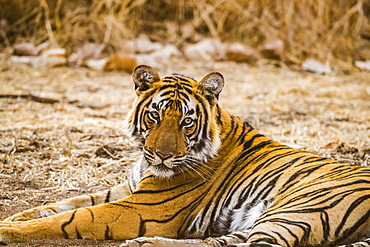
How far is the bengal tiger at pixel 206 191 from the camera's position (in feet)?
8.43

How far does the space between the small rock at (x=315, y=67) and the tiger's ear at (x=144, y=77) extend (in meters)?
6.12

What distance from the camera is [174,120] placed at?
3.02m

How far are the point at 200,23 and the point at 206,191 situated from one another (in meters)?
7.09

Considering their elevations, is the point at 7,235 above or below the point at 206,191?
below

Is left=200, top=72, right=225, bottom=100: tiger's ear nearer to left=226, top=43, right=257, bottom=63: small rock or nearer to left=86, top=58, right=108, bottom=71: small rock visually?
left=86, top=58, right=108, bottom=71: small rock

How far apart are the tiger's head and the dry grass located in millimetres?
5530

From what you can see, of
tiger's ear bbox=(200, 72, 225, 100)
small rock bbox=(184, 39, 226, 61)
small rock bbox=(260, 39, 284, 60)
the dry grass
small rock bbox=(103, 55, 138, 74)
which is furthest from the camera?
small rock bbox=(184, 39, 226, 61)

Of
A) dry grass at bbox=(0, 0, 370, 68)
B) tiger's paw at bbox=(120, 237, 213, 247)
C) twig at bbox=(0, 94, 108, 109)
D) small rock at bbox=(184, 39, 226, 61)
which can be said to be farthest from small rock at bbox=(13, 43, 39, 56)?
tiger's paw at bbox=(120, 237, 213, 247)

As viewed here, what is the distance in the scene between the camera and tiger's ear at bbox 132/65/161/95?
3.16 m

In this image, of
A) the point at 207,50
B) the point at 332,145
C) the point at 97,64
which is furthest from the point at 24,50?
the point at 332,145

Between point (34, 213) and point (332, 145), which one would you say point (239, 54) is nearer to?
point (332, 145)

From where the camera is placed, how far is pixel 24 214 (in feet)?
10.4

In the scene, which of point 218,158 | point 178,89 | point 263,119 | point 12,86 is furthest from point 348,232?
point 12,86

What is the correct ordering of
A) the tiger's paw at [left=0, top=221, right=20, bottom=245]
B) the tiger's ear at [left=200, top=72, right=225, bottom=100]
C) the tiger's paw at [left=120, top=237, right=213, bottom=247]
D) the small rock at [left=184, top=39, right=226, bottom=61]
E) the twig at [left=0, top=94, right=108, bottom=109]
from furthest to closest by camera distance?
1. the small rock at [left=184, top=39, right=226, bottom=61]
2. the twig at [left=0, top=94, right=108, bottom=109]
3. the tiger's ear at [left=200, top=72, right=225, bottom=100]
4. the tiger's paw at [left=0, top=221, right=20, bottom=245]
5. the tiger's paw at [left=120, top=237, right=213, bottom=247]
